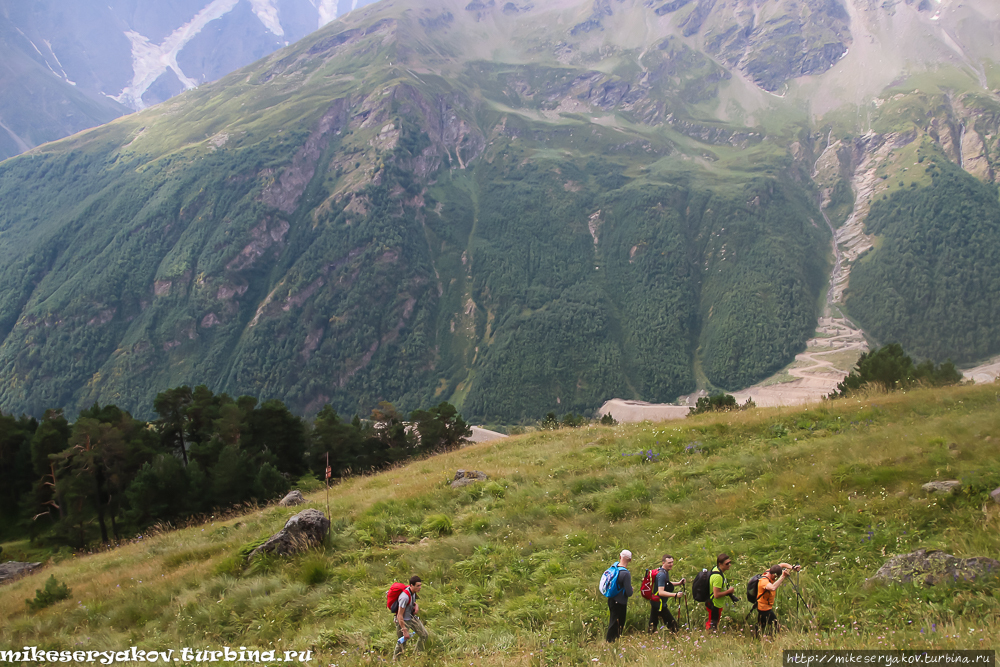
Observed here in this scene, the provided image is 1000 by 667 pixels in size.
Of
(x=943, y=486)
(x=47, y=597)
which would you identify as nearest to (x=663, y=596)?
(x=943, y=486)

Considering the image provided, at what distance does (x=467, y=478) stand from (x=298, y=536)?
6.69 meters

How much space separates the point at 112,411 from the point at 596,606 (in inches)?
2266

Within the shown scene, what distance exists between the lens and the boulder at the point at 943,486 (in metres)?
10.7

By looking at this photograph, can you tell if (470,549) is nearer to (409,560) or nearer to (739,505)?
(409,560)

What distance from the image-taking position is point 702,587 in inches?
348

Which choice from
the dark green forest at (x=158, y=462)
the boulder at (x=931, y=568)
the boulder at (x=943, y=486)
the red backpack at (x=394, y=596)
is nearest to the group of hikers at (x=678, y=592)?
the boulder at (x=931, y=568)

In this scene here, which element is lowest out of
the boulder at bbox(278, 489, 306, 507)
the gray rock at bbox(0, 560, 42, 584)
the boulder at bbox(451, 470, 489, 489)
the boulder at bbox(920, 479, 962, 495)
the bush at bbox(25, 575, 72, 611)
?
the gray rock at bbox(0, 560, 42, 584)

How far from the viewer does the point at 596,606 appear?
32.5 feet

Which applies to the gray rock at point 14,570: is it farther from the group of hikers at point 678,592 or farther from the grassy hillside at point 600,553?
the group of hikers at point 678,592

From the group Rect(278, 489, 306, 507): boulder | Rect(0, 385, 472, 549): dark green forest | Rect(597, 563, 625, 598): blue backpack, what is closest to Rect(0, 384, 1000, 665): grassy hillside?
Rect(597, 563, 625, 598): blue backpack

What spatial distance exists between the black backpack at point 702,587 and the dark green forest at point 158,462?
80.5ft

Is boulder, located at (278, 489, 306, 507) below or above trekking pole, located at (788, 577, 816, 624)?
above

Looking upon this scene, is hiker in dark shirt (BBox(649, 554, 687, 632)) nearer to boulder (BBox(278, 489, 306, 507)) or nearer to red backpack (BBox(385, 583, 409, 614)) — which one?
red backpack (BBox(385, 583, 409, 614))

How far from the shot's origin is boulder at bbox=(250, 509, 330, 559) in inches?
542
